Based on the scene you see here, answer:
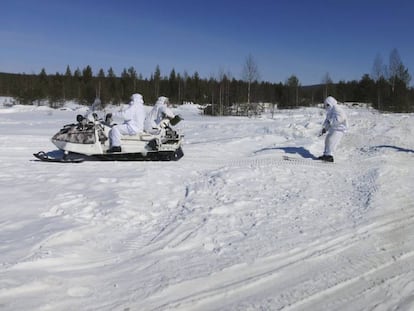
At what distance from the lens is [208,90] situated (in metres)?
71.1

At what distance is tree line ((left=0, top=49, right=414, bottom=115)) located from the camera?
48.4m

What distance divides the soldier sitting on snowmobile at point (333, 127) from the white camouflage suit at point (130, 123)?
492 centimetres

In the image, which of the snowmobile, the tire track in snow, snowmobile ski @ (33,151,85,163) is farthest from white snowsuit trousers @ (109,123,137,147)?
the tire track in snow

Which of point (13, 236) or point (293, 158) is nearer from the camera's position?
point (13, 236)

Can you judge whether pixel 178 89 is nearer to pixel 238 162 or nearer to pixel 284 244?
pixel 238 162

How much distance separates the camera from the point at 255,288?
463cm

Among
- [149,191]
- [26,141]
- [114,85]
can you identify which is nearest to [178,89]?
[114,85]

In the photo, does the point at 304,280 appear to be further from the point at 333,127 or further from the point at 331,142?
the point at 333,127

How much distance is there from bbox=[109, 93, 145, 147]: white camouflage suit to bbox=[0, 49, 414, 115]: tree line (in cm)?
2730

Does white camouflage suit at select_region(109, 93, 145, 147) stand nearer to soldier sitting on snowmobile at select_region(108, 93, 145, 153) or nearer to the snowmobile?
soldier sitting on snowmobile at select_region(108, 93, 145, 153)

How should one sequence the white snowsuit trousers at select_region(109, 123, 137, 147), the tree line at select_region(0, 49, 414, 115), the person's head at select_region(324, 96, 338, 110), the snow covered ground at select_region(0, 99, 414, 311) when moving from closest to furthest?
the snow covered ground at select_region(0, 99, 414, 311)
the white snowsuit trousers at select_region(109, 123, 137, 147)
the person's head at select_region(324, 96, 338, 110)
the tree line at select_region(0, 49, 414, 115)

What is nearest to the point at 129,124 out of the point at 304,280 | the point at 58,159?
the point at 58,159

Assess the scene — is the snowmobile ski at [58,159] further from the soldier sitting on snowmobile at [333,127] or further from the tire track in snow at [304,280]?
the tire track in snow at [304,280]

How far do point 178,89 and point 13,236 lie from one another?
69735mm
